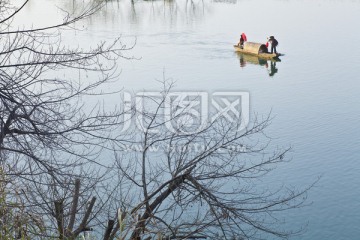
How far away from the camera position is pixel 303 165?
16938mm

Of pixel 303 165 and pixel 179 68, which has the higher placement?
pixel 179 68

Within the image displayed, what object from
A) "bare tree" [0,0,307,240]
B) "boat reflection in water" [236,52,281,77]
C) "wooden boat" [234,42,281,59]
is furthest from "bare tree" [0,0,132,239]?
"wooden boat" [234,42,281,59]

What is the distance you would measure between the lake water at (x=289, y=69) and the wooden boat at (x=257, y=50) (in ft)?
2.03

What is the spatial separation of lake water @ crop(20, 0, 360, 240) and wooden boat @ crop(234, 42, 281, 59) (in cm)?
62

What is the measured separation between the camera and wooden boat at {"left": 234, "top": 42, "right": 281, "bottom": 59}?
103 feet

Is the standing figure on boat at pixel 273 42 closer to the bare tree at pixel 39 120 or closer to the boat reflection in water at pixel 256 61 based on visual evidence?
the boat reflection in water at pixel 256 61

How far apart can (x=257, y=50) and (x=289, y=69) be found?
3523mm

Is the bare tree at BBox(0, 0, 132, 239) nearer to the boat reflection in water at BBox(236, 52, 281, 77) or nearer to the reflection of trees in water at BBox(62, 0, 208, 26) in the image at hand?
the boat reflection in water at BBox(236, 52, 281, 77)

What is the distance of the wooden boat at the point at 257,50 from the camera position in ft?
103

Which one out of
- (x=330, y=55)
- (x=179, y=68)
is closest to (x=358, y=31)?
(x=330, y=55)

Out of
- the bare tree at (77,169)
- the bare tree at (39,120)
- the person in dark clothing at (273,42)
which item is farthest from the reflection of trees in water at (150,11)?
the bare tree at (39,120)

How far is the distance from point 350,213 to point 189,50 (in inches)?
708

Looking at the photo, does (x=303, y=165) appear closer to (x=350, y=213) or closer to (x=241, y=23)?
(x=350, y=213)

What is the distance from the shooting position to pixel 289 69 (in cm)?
2853
